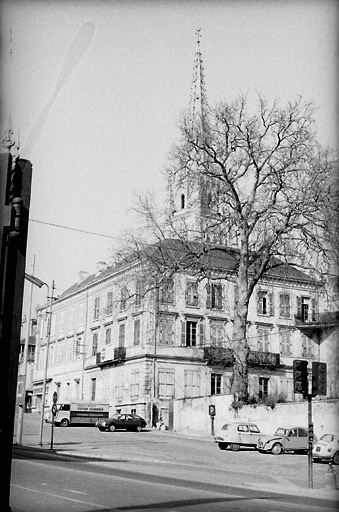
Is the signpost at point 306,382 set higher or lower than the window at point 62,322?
lower

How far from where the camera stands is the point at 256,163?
1374 inches

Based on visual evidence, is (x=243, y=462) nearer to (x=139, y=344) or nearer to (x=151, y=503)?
(x=151, y=503)

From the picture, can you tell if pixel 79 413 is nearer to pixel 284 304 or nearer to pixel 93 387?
pixel 93 387

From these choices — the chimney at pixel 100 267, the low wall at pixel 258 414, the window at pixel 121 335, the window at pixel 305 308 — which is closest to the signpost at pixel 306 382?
the low wall at pixel 258 414

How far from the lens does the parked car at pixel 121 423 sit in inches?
1665

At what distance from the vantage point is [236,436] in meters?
31.4

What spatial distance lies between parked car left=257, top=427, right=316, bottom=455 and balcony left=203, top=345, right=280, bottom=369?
23.0 metres

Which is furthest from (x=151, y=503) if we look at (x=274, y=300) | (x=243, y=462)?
(x=274, y=300)

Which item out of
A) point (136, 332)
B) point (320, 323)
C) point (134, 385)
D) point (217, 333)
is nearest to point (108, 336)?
point (136, 332)

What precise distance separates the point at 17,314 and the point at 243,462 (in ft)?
72.4

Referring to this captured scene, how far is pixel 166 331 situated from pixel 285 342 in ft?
37.3

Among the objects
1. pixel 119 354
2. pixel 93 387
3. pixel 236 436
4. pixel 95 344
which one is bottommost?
pixel 236 436

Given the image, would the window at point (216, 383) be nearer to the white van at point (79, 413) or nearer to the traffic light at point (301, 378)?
the white van at point (79, 413)

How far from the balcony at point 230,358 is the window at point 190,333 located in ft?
3.82
